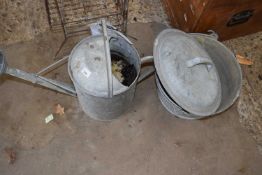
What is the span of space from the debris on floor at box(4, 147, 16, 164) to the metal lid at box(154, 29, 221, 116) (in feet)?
2.77

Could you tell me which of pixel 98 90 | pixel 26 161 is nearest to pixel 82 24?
pixel 98 90

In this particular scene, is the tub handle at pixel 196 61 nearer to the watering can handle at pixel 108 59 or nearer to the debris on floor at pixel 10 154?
the watering can handle at pixel 108 59

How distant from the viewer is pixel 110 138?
6.35 feet

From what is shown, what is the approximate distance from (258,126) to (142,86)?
2.25 ft

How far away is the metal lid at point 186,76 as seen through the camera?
→ 1.68 meters

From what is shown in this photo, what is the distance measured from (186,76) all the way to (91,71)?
0.45 meters

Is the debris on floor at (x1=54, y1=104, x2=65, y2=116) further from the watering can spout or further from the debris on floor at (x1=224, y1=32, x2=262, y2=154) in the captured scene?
the debris on floor at (x1=224, y1=32, x2=262, y2=154)

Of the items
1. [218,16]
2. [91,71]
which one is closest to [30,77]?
[91,71]

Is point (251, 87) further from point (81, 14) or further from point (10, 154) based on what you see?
point (10, 154)

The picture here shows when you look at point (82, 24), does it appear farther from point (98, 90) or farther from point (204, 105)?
point (204, 105)

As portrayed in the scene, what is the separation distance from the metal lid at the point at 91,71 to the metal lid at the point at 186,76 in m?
0.24

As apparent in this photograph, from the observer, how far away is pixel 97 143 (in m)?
1.92

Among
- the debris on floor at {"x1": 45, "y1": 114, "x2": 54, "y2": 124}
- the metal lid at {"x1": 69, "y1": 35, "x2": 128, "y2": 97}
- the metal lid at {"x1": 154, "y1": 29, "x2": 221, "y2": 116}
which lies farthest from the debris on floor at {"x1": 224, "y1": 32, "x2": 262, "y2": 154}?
the debris on floor at {"x1": 45, "y1": 114, "x2": 54, "y2": 124}

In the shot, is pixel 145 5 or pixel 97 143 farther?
pixel 145 5
